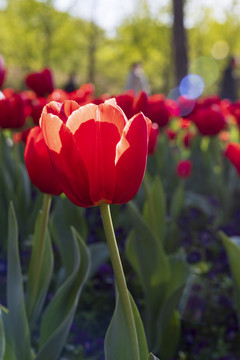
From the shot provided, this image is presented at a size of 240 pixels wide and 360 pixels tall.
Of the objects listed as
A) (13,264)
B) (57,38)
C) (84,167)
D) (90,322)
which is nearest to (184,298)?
(90,322)

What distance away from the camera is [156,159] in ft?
12.1

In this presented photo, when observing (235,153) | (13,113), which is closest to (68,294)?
(235,153)

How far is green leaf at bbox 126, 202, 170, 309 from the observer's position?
5.60 feet

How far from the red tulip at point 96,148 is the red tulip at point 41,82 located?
2.35 m

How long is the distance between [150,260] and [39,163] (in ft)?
2.46

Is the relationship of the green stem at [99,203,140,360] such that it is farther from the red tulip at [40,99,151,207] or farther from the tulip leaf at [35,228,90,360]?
the tulip leaf at [35,228,90,360]

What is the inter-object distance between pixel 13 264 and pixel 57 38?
88.5 ft

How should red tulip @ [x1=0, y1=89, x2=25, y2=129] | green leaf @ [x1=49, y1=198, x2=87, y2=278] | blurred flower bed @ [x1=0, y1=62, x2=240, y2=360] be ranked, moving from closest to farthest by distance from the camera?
blurred flower bed @ [x1=0, y1=62, x2=240, y2=360], green leaf @ [x1=49, y1=198, x2=87, y2=278], red tulip @ [x1=0, y1=89, x2=25, y2=129]

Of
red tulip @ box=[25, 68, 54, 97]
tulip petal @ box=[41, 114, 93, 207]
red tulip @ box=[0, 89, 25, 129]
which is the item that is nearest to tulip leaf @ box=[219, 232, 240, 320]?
tulip petal @ box=[41, 114, 93, 207]

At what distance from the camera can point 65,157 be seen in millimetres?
776

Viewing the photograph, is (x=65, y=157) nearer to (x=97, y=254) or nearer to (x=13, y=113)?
(x=97, y=254)

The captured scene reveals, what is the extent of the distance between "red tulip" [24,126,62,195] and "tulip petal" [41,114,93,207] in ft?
1.15

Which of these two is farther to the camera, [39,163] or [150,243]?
[150,243]

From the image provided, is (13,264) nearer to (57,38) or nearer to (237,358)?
(237,358)
